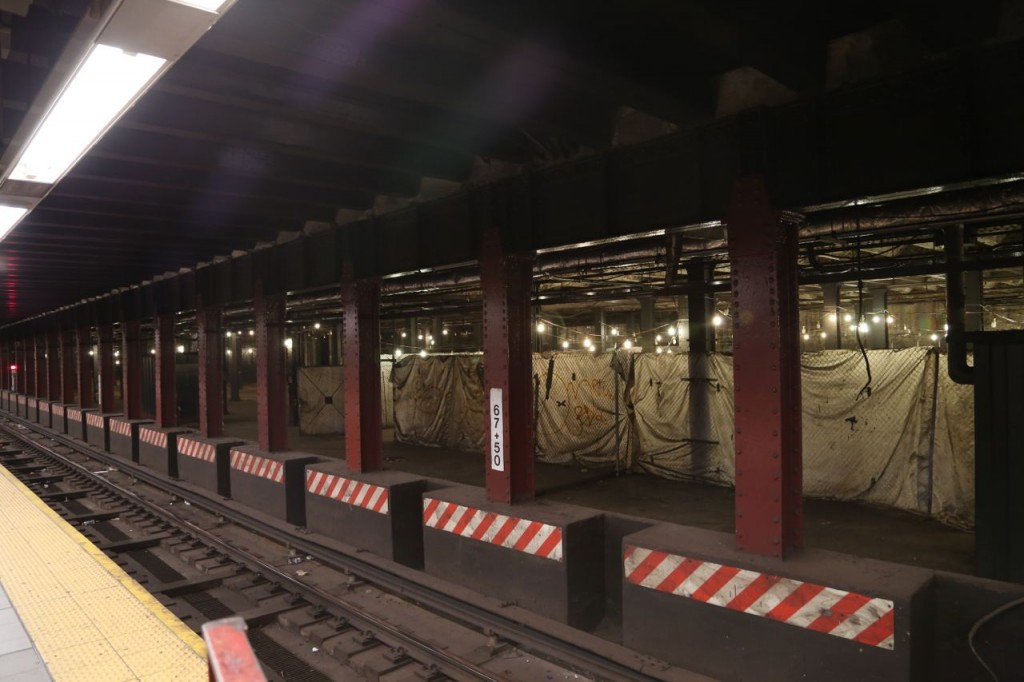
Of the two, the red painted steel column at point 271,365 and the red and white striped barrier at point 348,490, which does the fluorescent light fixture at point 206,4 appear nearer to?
the red and white striped barrier at point 348,490

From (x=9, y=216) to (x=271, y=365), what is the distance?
4983 mm

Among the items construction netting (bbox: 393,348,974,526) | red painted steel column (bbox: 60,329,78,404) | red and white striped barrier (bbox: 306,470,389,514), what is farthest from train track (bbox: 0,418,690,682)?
red painted steel column (bbox: 60,329,78,404)

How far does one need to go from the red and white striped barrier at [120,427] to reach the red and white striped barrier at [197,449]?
13.7ft

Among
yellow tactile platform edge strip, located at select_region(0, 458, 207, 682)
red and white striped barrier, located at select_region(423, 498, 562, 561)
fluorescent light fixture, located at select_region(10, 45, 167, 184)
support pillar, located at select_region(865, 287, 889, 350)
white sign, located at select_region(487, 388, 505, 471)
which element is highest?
fluorescent light fixture, located at select_region(10, 45, 167, 184)

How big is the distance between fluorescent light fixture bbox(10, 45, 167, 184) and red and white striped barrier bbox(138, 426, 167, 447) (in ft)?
38.9

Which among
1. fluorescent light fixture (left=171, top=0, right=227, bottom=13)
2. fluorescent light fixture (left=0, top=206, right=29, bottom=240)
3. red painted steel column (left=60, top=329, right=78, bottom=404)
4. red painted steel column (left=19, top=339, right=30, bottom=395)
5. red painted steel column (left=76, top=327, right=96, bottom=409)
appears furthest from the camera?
red painted steel column (left=19, top=339, right=30, bottom=395)

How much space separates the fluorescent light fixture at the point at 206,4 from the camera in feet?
Answer: 10.1

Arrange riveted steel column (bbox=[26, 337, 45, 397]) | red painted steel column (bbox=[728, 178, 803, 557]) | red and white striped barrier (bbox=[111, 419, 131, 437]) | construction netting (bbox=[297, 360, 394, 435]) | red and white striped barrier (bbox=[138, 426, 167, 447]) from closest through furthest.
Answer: red painted steel column (bbox=[728, 178, 803, 557]) < red and white striped barrier (bbox=[138, 426, 167, 447]) < red and white striped barrier (bbox=[111, 419, 131, 437]) < construction netting (bbox=[297, 360, 394, 435]) < riveted steel column (bbox=[26, 337, 45, 397])

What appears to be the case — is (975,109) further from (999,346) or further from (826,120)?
(999,346)

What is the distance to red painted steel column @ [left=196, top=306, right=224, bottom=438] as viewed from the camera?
47.6ft

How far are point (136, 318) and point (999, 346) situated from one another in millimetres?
19245

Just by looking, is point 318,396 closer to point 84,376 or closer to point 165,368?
point 165,368

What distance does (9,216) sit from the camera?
7.83 meters

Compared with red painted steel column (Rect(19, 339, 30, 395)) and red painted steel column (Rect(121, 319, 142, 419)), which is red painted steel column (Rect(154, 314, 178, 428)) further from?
red painted steel column (Rect(19, 339, 30, 395))
